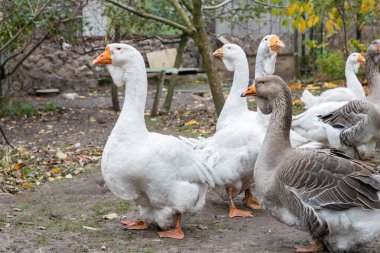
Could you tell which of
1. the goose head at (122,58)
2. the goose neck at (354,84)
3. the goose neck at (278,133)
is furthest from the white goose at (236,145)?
the goose neck at (354,84)

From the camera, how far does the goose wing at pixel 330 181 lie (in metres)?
4.26

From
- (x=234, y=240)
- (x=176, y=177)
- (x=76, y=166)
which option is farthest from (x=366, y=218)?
(x=76, y=166)

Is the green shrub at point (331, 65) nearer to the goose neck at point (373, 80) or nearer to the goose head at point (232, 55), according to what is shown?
the goose neck at point (373, 80)

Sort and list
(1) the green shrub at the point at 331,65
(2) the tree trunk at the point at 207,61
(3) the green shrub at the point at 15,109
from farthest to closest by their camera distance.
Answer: (1) the green shrub at the point at 331,65
(3) the green shrub at the point at 15,109
(2) the tree trunk at the point at 207,61

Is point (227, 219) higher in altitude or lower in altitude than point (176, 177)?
A: lower

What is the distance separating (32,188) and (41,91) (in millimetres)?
8562

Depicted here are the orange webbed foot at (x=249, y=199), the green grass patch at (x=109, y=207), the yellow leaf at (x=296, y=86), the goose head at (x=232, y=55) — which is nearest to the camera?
the green grass patch at (x=109, y=207)

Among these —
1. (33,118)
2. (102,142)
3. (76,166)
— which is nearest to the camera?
(76,166)

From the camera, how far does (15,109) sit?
12.3m

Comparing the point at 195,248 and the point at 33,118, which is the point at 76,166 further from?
the point at 33,118

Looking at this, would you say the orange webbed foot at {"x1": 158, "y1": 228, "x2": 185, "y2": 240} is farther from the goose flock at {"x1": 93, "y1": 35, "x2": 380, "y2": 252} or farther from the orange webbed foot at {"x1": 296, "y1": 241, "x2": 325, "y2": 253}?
the orange webbed foot at {"x1": 296, "y1": 241, "x2": 325, "y2": 253}

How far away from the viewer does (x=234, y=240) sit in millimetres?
5105

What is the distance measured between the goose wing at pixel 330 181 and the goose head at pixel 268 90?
0.52m

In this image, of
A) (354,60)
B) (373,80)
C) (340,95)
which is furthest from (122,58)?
(354,60)
